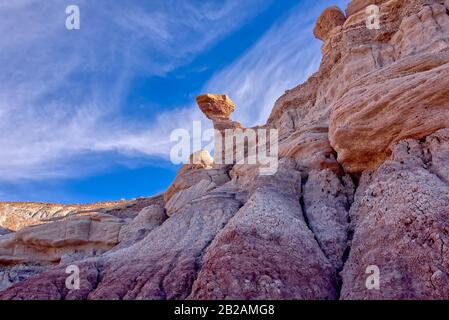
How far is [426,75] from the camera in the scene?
11.8 metres

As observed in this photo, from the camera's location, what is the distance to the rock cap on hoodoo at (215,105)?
29.4 meters

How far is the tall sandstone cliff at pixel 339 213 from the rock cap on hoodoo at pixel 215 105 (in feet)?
34.6

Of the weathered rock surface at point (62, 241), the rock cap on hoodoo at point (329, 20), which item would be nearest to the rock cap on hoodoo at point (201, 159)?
the weathered rock surface at point (62, 241)

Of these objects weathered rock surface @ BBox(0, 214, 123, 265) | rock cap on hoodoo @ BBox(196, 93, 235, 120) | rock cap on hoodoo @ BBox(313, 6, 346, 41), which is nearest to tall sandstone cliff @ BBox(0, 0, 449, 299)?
weathered rock surface @ BBox(0, 214, 123, 265)

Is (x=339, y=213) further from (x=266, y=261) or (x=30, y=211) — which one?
→ (x=30, y=211)

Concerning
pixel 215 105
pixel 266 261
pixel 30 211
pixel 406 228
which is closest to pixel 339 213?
pixel 406 228

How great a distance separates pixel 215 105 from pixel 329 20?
956 centimetres

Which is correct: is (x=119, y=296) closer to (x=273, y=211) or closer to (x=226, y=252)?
(x=226, y=252)

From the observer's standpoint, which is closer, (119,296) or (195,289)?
(195,289)

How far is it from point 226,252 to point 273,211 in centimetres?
217

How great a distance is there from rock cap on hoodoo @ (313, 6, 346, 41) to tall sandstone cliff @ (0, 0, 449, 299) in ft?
15.3

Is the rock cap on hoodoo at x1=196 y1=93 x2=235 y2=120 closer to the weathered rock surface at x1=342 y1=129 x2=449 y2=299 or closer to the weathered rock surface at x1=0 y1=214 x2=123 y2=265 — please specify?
the weathered rock surface at x1=0 y1=214 x2=123 y2=265

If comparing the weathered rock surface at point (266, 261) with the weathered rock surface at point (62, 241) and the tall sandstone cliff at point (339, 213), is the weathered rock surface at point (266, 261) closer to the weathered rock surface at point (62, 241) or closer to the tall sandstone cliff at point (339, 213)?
the tall sandstone cliff at point (339, 213)
